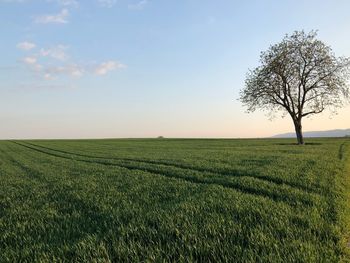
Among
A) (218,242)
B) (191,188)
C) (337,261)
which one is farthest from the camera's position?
(191,188)

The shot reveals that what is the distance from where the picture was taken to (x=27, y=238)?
736 cm

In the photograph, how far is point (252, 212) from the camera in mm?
8125

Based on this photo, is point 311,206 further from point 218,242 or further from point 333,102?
point 333,102

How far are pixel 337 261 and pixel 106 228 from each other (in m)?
4.72

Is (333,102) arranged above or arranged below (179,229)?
above

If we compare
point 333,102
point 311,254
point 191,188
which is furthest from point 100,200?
point 333,102

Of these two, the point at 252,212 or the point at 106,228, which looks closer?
the point at 106,228

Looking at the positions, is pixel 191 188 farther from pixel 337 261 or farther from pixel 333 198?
pixel 337 261

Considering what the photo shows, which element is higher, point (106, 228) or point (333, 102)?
point (333, 102)

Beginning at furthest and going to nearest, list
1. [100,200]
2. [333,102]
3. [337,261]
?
[333,102] → [100,200] → [337,261]

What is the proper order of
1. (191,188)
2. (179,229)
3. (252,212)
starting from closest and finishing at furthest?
1. (179,229)
2. (252,212)
3. (191,188)

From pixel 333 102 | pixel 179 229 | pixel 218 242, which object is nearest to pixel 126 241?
pixel 179 229

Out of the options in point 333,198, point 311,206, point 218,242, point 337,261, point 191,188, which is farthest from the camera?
point 191,188

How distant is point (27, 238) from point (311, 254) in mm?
5869
